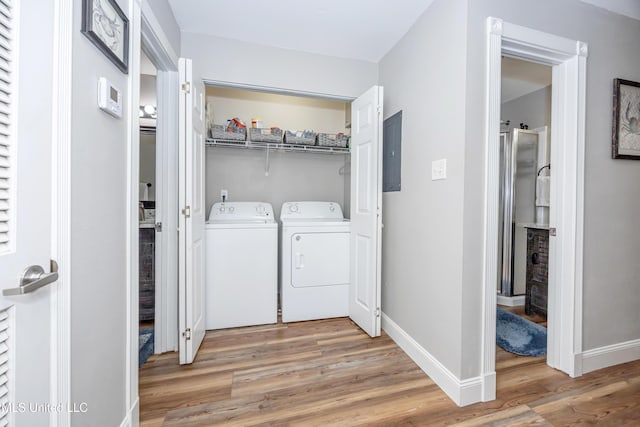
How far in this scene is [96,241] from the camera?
40.2 inches

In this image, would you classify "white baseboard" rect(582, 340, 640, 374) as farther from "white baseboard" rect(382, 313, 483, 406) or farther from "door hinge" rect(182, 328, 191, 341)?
"door hinge" rect(182, 328, 191, 341)

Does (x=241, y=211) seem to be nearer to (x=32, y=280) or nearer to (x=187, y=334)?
(x=187, y=334)

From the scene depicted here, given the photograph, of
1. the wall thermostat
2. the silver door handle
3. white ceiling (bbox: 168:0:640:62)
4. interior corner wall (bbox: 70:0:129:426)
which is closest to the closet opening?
white ceiling (bbox: 168:0:640:62)

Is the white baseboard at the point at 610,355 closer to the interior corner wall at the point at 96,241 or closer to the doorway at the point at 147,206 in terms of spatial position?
the interior corner wall at the point at 96,241

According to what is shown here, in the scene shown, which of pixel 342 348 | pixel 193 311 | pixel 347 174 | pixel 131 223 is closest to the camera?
pixel 131 223

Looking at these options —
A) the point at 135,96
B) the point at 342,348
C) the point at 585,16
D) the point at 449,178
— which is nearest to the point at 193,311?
the point at 342,348

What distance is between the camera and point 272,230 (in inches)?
94.6

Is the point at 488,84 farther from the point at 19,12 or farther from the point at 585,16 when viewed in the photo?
the point at 19,12

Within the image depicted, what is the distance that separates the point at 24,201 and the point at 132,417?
1.11m

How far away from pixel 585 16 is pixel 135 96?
2.61 meters

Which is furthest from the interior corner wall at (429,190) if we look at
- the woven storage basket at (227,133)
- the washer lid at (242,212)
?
the woven storage basket at (227,133)

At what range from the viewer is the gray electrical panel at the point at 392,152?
2121 millimetres

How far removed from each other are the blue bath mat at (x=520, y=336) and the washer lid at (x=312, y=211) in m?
1.75

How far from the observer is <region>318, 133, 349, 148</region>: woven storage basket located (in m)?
2.84
